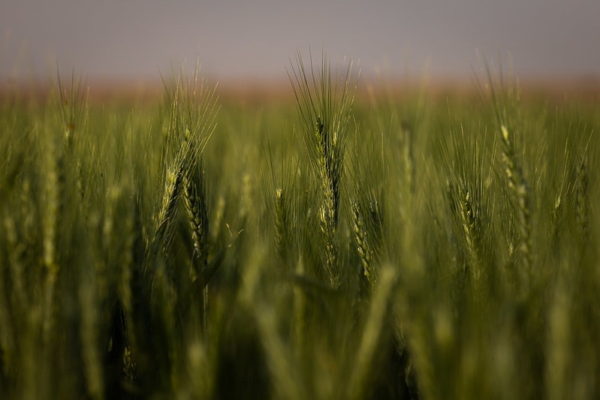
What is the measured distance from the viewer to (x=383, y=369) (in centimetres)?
119

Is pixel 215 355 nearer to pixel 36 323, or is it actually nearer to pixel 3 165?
pixel 36 323

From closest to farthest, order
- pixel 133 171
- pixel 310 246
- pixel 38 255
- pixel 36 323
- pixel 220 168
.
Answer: pixel 36 323, pixel 38 255, pixel 133 171, pixel 310 246, pixel 220 168

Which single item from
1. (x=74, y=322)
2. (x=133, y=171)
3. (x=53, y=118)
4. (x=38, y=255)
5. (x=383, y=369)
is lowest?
(x=383, y=369)

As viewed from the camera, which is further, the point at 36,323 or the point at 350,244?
the point at 350,244

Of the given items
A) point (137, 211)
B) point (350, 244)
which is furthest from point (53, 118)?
point (350, 244)

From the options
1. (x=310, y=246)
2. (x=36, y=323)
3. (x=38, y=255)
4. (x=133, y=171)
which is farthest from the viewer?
(x=310, y=246)

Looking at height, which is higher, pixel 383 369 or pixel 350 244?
pixel 350 244

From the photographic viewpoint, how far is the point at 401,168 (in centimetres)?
108

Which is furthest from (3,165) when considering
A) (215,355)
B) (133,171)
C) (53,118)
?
(215,355)

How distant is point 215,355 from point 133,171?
0.58 metres

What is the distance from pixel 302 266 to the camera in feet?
4.49

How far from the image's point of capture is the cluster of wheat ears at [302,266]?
0.96 m

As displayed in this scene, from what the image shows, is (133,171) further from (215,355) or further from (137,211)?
(215,355)

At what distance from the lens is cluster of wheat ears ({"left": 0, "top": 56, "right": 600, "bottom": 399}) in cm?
96
